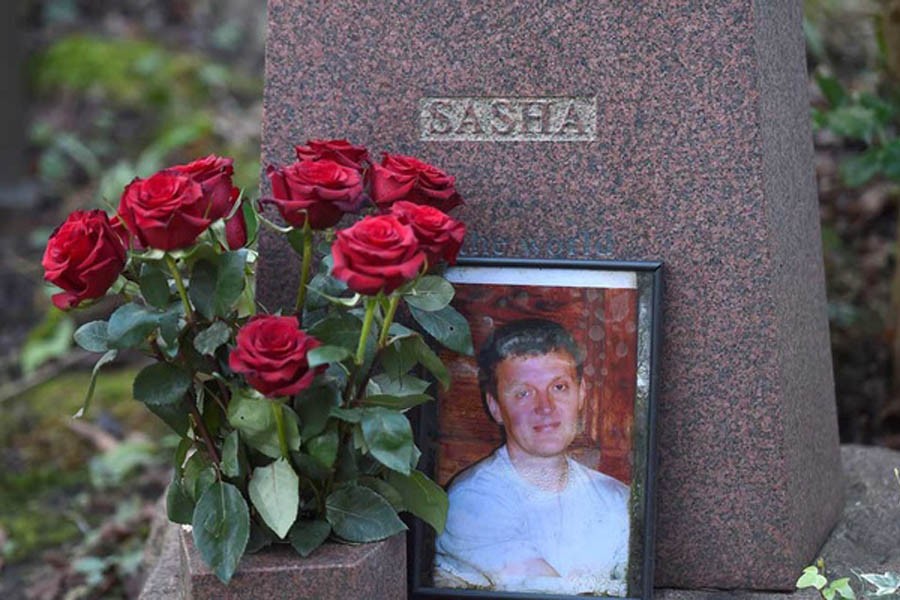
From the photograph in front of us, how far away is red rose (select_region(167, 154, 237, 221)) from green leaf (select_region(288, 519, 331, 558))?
1.81 feet

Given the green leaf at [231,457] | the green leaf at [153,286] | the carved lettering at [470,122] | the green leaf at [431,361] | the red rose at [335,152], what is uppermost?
the carved lettering at [470,122]

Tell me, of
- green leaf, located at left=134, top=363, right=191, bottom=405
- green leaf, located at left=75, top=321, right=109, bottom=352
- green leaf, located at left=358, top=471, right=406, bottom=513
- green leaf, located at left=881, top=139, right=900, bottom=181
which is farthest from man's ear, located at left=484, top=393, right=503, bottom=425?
green leaf, located at left=881, top=139, right=900, bottom=181

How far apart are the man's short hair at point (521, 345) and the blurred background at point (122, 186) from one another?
1.37 metres

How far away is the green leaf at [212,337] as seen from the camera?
2191 millimetres

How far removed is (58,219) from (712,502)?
456cm

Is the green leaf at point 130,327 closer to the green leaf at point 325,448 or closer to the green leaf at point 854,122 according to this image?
the green leaf at point 325,448

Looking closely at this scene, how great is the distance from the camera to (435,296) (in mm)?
2246

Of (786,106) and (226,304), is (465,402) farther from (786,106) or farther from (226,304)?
(786,106)

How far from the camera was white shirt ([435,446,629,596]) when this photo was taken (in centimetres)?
247

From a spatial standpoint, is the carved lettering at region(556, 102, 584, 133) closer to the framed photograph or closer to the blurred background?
the framed photograph

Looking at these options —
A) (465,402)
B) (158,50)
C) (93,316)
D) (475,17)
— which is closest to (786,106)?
(475,17)

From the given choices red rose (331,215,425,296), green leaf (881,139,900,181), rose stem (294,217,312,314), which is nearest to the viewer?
red rose (331,215,425,296)

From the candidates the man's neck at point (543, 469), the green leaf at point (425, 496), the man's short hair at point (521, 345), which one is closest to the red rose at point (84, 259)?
the green leaf at point (425, 496)

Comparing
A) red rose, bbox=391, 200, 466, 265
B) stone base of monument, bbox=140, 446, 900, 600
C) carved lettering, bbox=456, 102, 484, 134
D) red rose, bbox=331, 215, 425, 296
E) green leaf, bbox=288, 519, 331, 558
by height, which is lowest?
stone base of monument, bbox=140, 446, 900, 600
